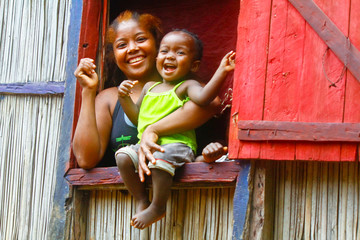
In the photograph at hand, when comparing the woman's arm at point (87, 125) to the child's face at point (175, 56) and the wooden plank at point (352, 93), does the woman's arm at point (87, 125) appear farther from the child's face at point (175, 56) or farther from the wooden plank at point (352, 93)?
the wooden plank at point (352, 93)

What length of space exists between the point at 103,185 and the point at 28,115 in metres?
0.94

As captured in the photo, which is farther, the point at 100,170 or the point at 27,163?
the point at 27,163

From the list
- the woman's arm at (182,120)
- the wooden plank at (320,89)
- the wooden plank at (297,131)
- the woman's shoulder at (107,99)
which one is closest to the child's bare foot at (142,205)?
the woman's arm at (182,120)

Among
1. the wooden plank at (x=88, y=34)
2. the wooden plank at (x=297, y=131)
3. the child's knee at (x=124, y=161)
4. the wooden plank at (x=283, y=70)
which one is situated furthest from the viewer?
the wooden plank at (x=88, y=34)

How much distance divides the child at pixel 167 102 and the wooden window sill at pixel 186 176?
94mm

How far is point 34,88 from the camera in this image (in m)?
5.10

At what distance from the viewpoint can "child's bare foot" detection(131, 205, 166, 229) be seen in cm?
416

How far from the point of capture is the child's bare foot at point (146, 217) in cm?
416

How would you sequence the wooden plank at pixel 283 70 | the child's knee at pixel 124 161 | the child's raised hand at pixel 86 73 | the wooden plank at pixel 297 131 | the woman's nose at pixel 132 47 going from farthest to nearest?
the woman's nose at pixel 132 47, the child's raised hand at pixel 86 73, the child's knee at pixel 124 161, the wooden plank at pixel 283 70, the wooden plank at pixel 297 131

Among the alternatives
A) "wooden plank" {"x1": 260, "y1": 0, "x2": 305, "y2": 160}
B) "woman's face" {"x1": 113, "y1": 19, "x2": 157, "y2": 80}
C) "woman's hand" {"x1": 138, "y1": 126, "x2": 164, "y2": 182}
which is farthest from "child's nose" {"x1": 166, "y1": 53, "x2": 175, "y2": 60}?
"wooden plank" {"x1": 260, "y1": 0, "x2": 305, "y2": 160}

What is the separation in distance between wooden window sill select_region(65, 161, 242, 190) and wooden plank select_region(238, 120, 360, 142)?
0.23 metres

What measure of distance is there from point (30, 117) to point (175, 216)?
1.41 metres

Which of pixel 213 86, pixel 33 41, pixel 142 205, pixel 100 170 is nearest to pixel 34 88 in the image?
pixel 33 41

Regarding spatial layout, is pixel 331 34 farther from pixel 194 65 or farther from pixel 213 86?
pixel 194 65
